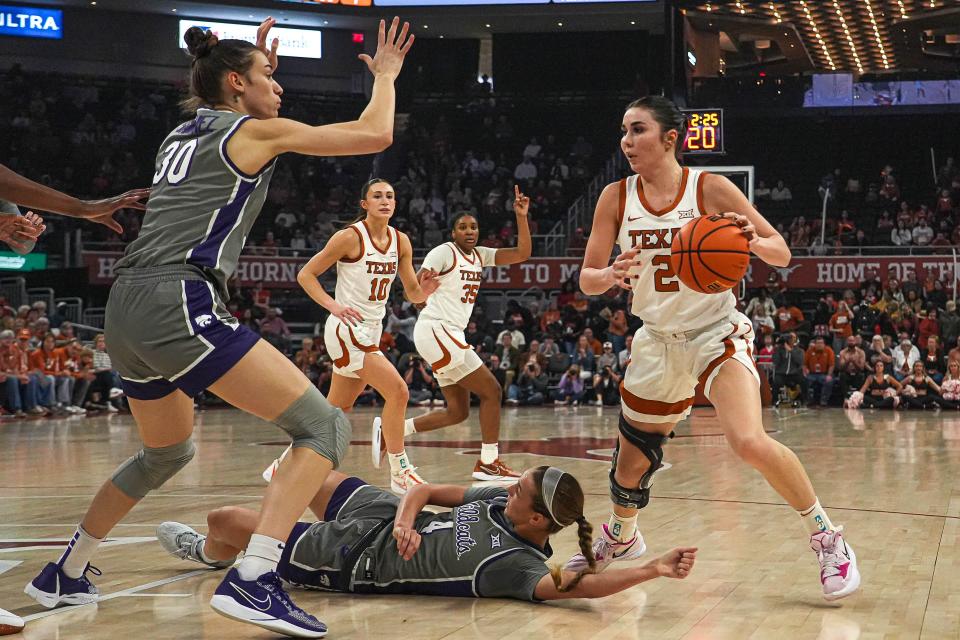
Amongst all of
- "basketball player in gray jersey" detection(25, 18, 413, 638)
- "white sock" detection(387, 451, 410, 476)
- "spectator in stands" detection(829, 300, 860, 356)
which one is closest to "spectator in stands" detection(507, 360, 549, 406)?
"spectator in stands" detection(829, 300, 860, 356)

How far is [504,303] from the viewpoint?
77.5 feet

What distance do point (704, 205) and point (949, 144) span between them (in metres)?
26.0

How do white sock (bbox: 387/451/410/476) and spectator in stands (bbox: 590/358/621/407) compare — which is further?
spectator in stands (bbox: 590/358/621/407)

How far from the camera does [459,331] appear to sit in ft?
28.7

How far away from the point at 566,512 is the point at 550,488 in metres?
0.11

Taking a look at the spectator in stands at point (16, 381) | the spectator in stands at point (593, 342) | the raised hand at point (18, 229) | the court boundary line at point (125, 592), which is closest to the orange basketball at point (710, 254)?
the court boundary line at point (125, 592)

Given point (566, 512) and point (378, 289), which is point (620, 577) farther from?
point (378, 289)

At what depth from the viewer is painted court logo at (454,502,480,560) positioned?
4105mm

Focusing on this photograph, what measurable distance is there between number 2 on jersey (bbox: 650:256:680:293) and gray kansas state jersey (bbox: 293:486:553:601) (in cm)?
118

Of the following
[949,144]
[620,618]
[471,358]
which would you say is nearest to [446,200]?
[949,144]

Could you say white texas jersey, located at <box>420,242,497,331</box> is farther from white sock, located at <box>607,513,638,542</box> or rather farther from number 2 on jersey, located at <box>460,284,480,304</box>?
white sock, located at <box>607,513,638,542</box>

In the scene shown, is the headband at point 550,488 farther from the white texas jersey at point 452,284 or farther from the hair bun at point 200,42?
the white texas jersey at point 452,284

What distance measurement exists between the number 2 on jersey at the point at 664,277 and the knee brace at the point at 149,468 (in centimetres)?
211

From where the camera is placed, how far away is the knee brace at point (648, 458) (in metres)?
4.78
